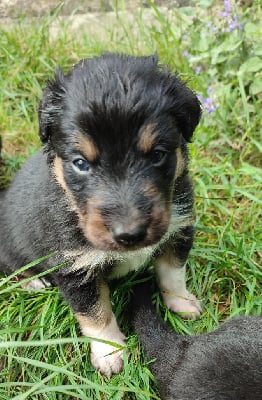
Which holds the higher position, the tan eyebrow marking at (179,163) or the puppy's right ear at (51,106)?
the puppy's right ear at (51,106)

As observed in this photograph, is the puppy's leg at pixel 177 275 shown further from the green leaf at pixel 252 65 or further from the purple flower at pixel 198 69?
the purple flower at pixel 198 69

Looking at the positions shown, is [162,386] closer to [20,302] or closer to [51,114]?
[20,302]

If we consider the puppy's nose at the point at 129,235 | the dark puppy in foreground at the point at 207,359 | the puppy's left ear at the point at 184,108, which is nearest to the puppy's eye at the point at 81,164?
the puppy's nose at the point at 129,235

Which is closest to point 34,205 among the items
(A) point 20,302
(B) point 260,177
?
(A) point 20,302

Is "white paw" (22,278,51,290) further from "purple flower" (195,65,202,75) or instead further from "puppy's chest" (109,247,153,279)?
"purple flower" (195,65,202,75)

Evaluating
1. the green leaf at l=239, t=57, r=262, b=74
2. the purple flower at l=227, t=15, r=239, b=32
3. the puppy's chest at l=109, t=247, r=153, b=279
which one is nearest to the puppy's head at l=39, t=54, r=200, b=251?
the puppy's chest at l=109, t=247, r=153, b=279

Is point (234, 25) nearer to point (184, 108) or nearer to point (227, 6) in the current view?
point (227, 6)

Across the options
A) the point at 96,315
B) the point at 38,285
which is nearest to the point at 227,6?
the point at 38,285
